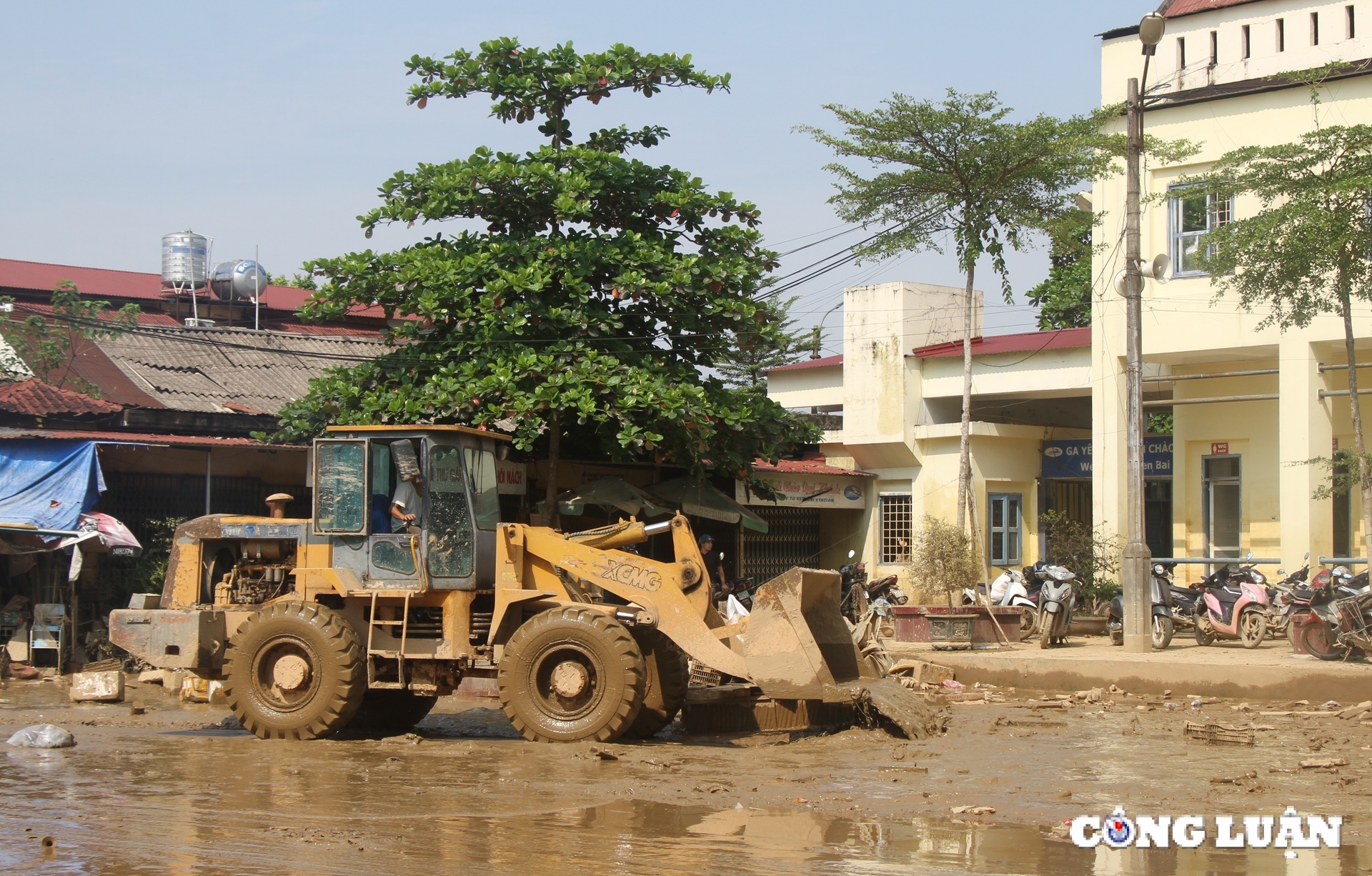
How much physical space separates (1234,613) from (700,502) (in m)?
7.03

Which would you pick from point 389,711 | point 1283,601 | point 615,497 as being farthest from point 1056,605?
point 389,711

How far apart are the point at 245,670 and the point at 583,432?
7.33 meters

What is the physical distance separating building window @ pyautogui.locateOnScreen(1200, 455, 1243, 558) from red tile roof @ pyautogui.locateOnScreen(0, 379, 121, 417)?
58.7 ft

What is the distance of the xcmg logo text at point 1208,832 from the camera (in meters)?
7.27

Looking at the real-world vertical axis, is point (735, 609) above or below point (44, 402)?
below

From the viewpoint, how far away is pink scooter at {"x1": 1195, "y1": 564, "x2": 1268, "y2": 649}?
17438mm

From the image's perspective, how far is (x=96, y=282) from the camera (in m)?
33.8

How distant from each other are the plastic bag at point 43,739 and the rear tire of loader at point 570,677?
3.55 meters

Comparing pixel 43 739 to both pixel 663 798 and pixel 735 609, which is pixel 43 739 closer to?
pixel 663 798

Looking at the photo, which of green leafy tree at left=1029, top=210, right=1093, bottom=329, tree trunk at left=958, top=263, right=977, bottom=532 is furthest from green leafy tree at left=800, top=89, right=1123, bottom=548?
green leafy tree at left=1029, top=210, right=1093, bottom=329

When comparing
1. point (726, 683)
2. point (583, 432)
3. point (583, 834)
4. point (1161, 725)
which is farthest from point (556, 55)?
point (583, 834)

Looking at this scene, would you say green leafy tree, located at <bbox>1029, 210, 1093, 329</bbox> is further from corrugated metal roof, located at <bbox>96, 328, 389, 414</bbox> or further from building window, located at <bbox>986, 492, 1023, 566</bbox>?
corrugated metal roof, located at <bbox>96, 328, 389, 414</bbox>

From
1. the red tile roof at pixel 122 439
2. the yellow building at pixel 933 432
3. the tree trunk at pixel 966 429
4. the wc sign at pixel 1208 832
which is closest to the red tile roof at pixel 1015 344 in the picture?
the yellow building at pixel 933 432

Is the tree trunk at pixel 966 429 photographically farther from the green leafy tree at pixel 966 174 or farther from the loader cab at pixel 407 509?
the loader cab at pixel 407 509
